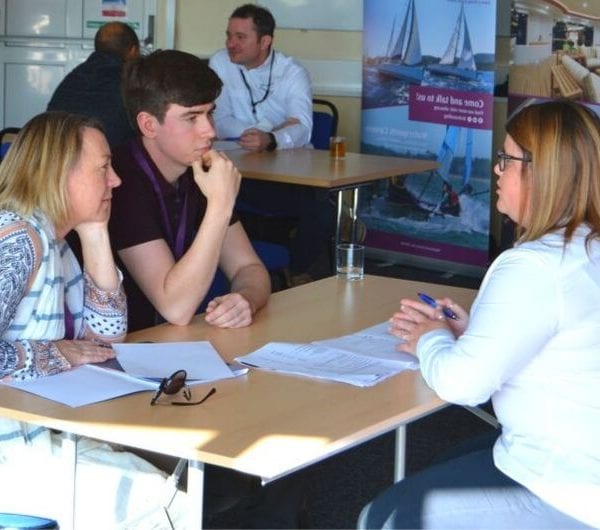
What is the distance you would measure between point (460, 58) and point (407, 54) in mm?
407

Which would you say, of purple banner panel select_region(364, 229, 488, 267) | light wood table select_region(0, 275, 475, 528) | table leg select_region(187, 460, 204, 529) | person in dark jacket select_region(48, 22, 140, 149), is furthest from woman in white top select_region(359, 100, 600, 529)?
purple banner panel select_region(364, 229, 488, 267)

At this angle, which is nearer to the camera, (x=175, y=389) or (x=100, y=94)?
(x=175, y=389)

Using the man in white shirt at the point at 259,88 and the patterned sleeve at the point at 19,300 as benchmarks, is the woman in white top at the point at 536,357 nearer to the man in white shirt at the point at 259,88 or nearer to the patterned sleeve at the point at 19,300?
the patterned sleeve at the point at 19,300

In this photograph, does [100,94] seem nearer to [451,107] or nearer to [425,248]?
[451,107]

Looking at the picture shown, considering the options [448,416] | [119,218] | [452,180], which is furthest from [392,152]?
[119,218]

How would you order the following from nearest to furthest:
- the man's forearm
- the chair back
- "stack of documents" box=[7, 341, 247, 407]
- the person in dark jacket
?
"stack of documents" box=[7, 341, 247, 407], the man's forearm, the person in dark jacket, the chair back

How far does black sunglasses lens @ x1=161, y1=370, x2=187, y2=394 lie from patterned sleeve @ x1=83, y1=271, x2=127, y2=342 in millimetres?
406

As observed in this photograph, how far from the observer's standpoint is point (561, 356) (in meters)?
2.11

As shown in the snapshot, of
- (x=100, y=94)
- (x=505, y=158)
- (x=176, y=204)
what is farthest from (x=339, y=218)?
(x=505, y=158)

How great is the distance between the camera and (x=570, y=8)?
20.6 ft

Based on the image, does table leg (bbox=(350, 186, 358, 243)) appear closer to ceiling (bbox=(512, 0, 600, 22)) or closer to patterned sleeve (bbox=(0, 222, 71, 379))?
ceiling (bbox=(512, 0, 600, 22))

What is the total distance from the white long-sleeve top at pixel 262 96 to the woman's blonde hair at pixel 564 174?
4.13 metres

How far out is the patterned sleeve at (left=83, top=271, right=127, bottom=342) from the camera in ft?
8.44

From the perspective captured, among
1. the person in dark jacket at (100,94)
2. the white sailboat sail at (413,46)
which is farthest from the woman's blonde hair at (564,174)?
the white sailboat sail at (413,46)
